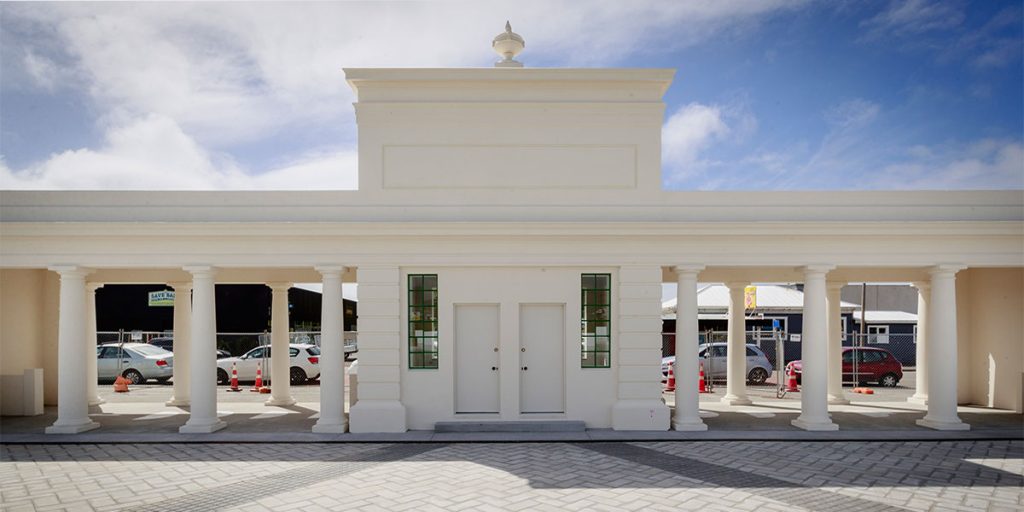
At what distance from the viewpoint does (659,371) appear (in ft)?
39.3

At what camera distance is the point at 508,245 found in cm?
1190

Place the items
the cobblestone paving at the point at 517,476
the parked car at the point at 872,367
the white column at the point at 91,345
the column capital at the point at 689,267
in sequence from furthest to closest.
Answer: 1. the parked car at the point at 872,367
2. the white column at the point at 91,345
3. the column capital at the point at 689,267
4. the cobblestone paving at the point at 517,476

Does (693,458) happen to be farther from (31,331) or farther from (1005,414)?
(31,331)

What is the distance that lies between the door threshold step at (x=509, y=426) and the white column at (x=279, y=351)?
19.4ft

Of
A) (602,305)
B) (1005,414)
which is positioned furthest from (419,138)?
(1005,414)

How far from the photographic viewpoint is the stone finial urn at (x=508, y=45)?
13242 mm

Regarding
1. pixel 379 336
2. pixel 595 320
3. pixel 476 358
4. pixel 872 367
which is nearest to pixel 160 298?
pixel 379 336

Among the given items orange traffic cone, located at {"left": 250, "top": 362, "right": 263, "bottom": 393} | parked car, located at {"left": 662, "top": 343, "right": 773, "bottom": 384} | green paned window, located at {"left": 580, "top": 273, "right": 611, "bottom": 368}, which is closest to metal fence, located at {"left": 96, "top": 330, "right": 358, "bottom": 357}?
orange traffic cone, located at {"left": 250, "top": 362, "right": 263, "bottom": 393}

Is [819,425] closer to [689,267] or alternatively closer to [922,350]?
[689,267]

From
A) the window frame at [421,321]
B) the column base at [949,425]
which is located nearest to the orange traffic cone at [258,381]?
the window frame at [421,321]

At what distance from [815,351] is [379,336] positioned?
847 centimetres

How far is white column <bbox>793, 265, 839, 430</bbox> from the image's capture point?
11.9m

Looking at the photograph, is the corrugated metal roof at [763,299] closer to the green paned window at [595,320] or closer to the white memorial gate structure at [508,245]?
the white memorial gate structure at [508,245]

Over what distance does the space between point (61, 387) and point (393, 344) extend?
21.0 feet
